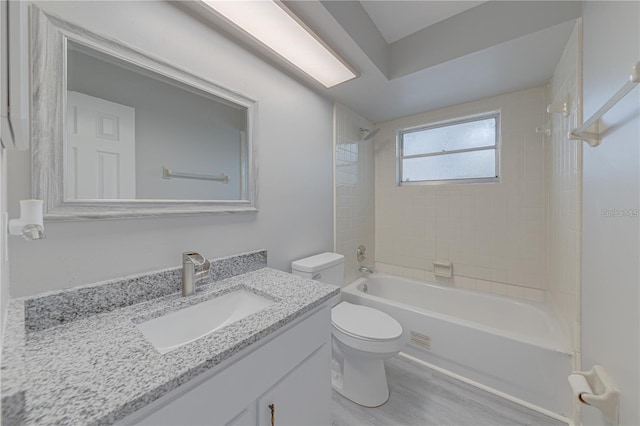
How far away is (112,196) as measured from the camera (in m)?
0.88

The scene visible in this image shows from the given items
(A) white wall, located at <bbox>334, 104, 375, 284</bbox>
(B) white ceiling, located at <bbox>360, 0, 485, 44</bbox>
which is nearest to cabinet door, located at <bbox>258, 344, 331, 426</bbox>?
(A) white wall, located at <bbox>334, 104, 375, 284</bbox>

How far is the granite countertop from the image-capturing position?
0.42 metres

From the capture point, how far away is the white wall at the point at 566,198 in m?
1.25

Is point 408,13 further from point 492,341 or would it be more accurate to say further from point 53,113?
point 492,341

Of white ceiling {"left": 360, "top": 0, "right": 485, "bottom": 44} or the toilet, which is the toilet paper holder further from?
white ceiling {"left": 360, "top": 0, "right": 485, "bottom": 44}

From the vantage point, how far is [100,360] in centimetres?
58

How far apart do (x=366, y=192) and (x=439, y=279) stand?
113 cm

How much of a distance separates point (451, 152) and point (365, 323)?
72.3 inches

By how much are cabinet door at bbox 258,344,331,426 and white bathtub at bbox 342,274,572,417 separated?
101 cm

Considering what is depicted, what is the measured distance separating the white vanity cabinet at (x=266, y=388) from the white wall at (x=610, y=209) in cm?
100

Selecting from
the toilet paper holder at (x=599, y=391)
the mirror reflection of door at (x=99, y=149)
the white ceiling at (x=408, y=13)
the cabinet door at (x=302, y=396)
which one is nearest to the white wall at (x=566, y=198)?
the toilet paper holder at (x=599, y=391)

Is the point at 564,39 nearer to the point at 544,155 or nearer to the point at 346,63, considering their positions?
the point at 544,155

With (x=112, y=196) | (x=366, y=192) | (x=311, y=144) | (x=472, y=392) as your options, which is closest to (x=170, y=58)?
(x=112, y=196)

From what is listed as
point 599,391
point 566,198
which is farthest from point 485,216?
point 599,391
